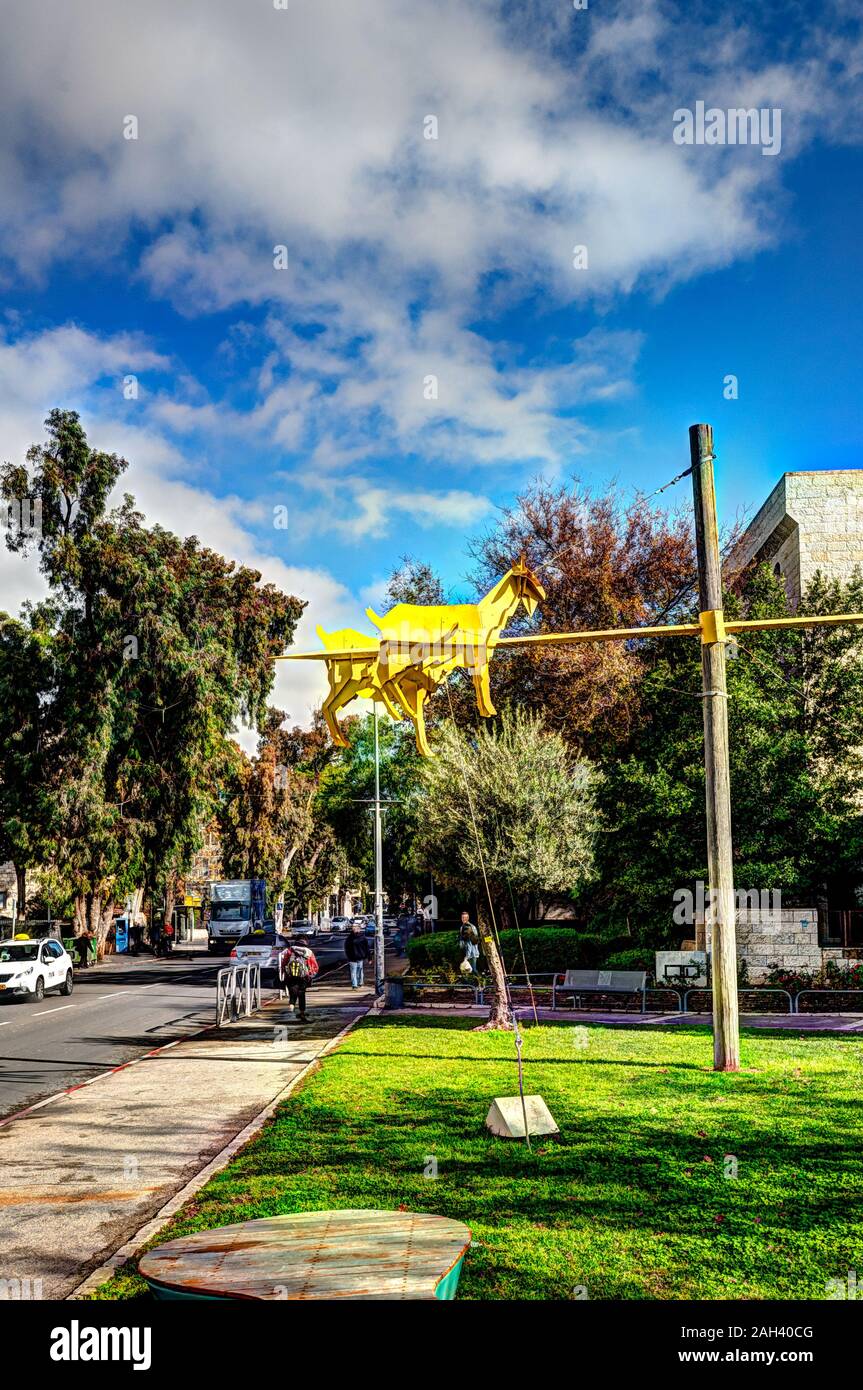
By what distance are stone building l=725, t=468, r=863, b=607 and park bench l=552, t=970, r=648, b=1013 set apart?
614 inches

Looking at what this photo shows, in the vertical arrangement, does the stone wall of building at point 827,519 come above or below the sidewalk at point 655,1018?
above

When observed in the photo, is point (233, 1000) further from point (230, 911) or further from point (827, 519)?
point (230, 911)

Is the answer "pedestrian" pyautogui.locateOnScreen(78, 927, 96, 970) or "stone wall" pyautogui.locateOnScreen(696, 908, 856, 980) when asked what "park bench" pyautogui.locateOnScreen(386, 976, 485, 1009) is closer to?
"stone wall" pyautogui.locateOnScreen(696, 908, 856, 980)

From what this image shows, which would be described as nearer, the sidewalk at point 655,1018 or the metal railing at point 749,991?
the sidewalk at point 655,1018

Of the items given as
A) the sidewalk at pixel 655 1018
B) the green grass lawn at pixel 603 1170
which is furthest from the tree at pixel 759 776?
the green grass lawn at pixel 603 1170

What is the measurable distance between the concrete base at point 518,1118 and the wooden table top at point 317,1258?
4198 millimetres

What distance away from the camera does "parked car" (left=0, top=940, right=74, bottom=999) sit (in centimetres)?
2531

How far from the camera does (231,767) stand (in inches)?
1652

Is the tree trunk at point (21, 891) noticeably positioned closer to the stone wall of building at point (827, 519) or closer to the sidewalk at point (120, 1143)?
the sidewalk at point (120, 1143)

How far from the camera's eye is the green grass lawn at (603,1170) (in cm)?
613

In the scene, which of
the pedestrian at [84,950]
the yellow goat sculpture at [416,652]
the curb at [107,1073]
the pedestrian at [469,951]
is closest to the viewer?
the yellow goat sculpture at [416,652]

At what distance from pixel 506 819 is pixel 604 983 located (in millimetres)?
4088
